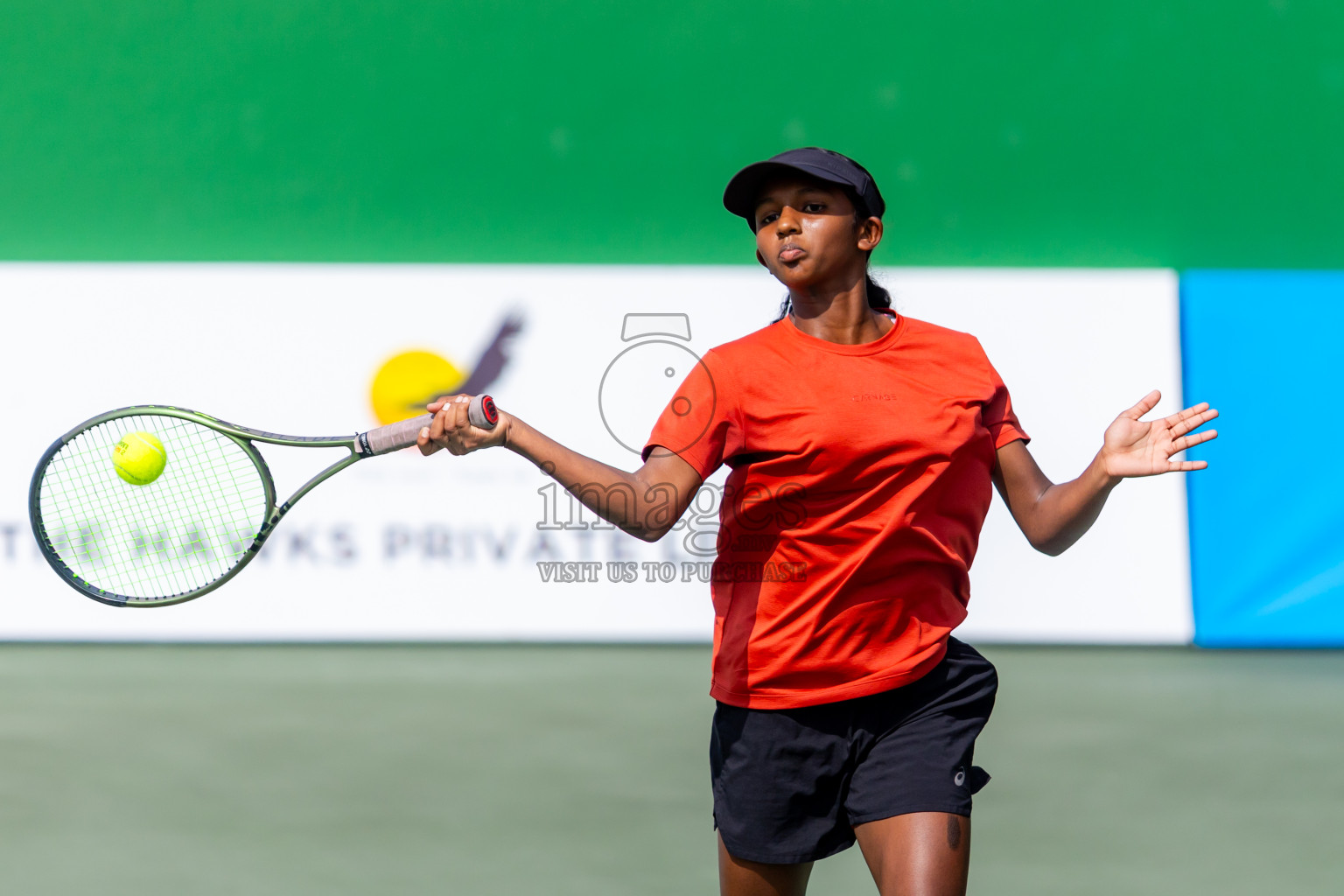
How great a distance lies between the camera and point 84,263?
5727 millimetres

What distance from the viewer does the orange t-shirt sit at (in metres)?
1.81

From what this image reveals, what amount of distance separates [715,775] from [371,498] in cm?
390

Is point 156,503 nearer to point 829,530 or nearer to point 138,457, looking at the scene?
point 138,457

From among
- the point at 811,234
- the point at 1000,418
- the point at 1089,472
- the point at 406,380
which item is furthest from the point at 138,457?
the point at 406,380

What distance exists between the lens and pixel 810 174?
188 cm

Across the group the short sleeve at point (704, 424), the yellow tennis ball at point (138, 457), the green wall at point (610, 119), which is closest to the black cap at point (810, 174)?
the short sleeve at point (704, 424)

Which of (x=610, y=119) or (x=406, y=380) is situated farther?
(x=610, y=119)

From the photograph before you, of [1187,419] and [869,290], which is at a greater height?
[869,290]

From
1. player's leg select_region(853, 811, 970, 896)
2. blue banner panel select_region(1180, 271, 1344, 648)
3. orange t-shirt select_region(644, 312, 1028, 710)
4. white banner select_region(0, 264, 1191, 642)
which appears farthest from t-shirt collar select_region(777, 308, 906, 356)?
blue banner panel select_region(1180, 271, 1344, 648)

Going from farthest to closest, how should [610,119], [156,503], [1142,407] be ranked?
[610,119], [156,503], [1142,407]

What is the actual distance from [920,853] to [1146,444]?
Result: 0.72 m

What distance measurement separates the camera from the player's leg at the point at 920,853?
1695 millimetres

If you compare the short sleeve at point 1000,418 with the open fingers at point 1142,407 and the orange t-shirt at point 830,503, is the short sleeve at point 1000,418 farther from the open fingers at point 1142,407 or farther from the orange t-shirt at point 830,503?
the open fingers at point 1142,407

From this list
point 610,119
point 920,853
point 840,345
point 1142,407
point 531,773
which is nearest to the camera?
point 920,853
